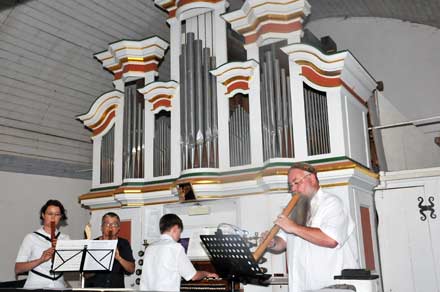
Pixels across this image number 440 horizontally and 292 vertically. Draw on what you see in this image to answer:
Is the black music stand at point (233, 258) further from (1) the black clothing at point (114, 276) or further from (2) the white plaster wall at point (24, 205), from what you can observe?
(2) the white plaster wall at point (24, 205)

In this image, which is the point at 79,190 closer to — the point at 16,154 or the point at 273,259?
the point at 16,154

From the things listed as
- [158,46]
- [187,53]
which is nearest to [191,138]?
[187,53]

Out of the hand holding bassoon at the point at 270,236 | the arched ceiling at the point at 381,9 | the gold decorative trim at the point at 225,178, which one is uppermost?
the arched ceiling at the point at 381,9

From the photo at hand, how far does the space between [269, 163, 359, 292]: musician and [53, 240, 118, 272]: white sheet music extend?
209 cm

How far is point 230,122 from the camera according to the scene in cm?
760

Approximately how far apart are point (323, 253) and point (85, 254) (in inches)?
105

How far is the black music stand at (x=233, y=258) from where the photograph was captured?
12.2 ft

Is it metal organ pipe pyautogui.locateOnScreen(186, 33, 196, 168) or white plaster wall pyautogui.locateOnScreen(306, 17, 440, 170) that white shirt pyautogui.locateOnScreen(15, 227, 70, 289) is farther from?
white plaster wall pyautogui.locateOnScreen(306, 17, 440, 170)

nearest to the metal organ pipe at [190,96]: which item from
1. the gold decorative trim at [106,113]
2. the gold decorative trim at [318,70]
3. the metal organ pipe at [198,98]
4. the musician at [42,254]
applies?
the metal organ pipe at [198,98]

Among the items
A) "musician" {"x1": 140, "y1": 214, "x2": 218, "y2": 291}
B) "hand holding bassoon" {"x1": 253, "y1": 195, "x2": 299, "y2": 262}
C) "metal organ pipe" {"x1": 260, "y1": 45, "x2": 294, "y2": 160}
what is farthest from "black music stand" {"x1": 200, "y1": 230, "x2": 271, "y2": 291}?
"metal organ pipe" {"x1": 260, "y1": 45, "x2": 294, "y2": 160}

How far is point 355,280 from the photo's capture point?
11.2ft

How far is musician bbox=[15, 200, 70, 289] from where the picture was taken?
5.25 metres

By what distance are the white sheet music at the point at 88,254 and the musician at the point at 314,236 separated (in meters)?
2.09

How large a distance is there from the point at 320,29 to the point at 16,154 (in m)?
7.22
